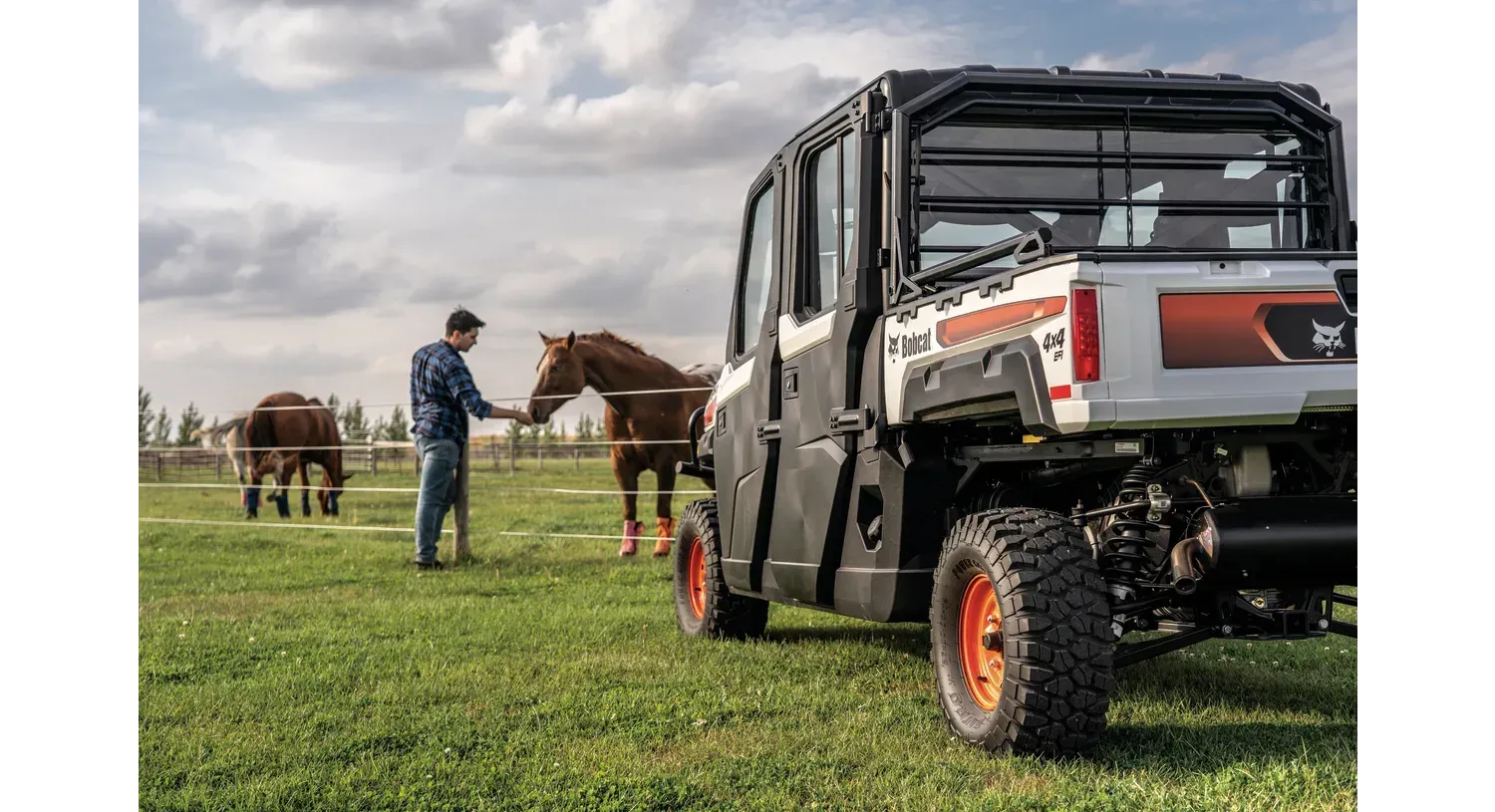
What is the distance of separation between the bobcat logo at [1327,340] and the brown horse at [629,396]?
10.4m

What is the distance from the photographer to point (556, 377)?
46.4 ft

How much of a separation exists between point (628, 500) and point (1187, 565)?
10171mm

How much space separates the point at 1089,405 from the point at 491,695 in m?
3.32

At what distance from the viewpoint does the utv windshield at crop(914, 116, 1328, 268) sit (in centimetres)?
553

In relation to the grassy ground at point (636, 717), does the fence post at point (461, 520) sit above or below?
above

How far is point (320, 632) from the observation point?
27.2 ft

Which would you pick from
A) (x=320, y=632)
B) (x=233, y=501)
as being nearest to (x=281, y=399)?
(x=233, y=501)

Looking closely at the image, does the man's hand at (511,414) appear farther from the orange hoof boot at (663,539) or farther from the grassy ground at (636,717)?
the grassy ground at (636,717)

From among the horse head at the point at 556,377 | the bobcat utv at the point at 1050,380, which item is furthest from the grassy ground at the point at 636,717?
the horse head at the point at 556,377

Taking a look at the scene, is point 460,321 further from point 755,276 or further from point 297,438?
point 297,438

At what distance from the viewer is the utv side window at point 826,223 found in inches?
229

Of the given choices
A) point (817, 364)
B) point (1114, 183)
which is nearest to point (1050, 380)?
point (817, 364)
